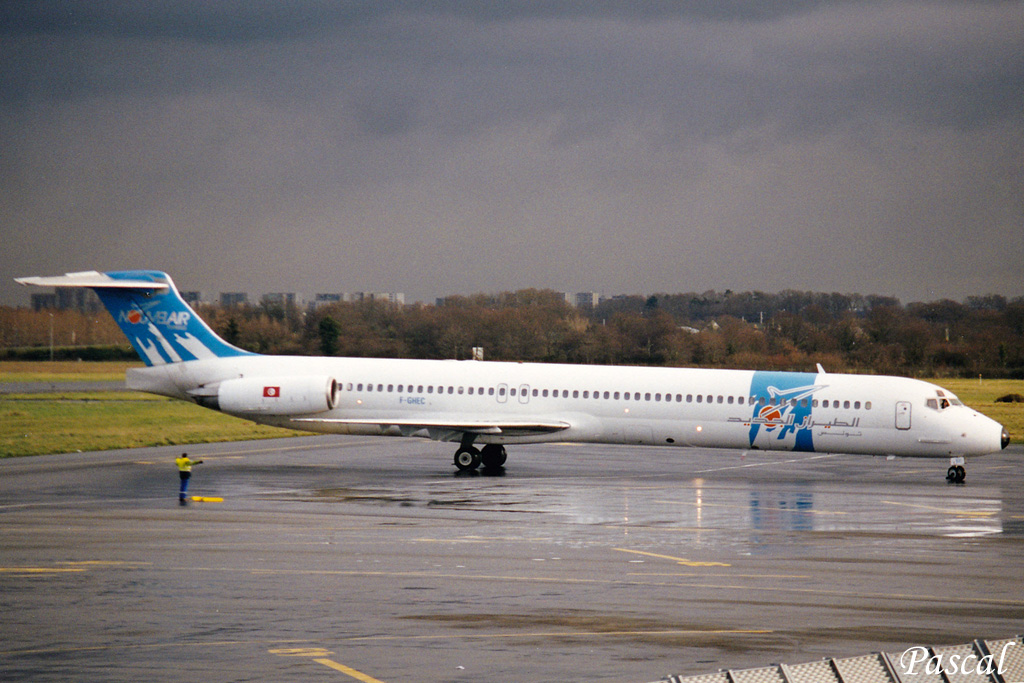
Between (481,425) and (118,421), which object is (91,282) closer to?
(481,425)

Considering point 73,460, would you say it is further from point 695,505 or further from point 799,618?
point 799,618

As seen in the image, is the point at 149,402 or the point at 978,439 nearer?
the point at 978,439

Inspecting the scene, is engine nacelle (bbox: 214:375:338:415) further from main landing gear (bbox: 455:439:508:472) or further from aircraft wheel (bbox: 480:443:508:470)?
aircraft wheel (bbox: 480:443:508:470)

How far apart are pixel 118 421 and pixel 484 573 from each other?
35.9 meters

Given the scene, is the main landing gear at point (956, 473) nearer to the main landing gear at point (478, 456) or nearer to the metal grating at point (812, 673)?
the main landing gear at point (478, 456)

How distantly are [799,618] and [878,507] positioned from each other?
469 inches

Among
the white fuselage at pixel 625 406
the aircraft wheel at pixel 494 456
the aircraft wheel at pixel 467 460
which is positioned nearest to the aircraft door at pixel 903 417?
the white fuselage at pixel 625 406

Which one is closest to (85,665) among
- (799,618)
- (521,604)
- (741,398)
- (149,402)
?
(521,604)

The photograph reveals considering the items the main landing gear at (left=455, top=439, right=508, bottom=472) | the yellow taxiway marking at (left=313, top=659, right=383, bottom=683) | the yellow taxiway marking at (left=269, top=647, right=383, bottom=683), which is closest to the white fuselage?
the main landing gear at (left=455, top=439, right=508, bottom=472)

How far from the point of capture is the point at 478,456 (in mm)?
32250

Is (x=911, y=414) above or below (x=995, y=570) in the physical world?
above

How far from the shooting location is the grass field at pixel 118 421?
4016 cm

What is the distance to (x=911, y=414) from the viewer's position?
101 feet

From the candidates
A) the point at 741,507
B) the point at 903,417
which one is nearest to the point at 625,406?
the point at 741,507
